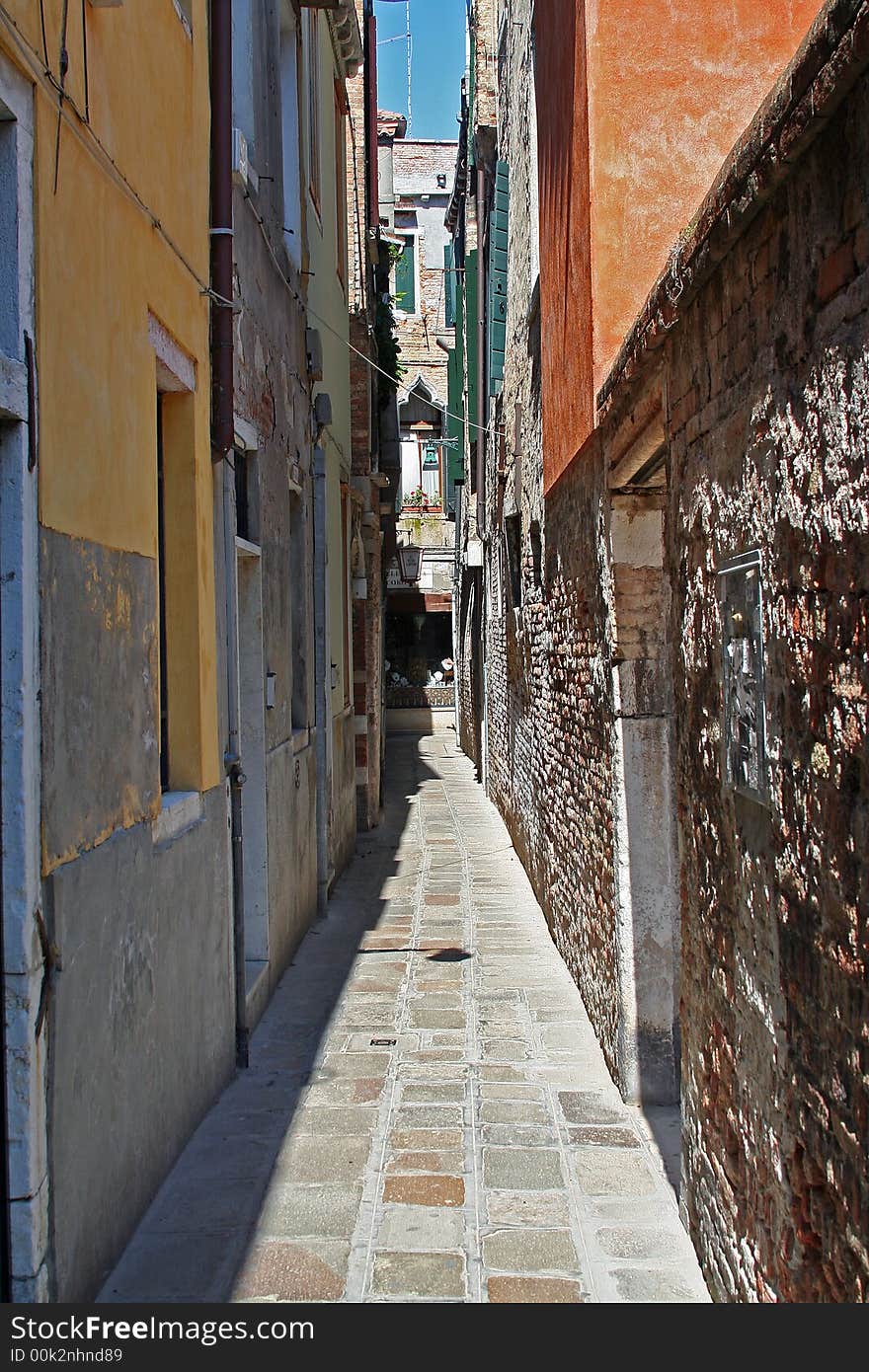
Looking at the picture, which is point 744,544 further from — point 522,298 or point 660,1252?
point 522,298

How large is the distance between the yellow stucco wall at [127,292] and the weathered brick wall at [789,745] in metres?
1.54

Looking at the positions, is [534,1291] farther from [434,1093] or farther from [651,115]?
[651,115]

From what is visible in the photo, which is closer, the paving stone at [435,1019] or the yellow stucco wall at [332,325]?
the paving stone at [435,1019]

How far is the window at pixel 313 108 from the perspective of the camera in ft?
27.3

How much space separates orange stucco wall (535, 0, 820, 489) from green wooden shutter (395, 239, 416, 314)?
23.6m

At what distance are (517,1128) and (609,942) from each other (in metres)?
0.92

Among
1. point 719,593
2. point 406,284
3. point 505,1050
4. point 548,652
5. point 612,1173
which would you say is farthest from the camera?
point 406,284

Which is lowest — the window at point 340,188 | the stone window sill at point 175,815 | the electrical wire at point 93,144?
the stone window sill at point 175,815

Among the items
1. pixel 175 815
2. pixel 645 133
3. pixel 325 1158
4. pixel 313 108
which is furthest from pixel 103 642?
pixel 313 108

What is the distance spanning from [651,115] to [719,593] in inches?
119

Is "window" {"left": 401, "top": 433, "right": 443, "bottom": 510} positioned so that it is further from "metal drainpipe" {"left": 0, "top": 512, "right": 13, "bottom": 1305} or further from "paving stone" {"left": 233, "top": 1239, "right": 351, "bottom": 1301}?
"metal drainpipe" {"left": 0, "top": 512, "right": 13, "bottom": 1305}

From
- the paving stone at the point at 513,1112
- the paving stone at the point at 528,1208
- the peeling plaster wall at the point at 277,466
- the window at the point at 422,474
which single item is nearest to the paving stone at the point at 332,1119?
the paving stone at the point at 513,1112

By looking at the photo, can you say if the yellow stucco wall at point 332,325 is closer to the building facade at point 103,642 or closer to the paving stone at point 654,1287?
the building facade at point 103,642

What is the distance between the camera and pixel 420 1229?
3.50 metres
